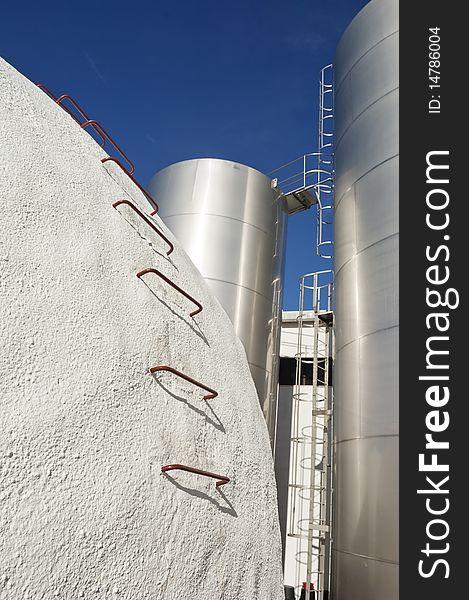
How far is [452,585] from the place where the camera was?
4480mm

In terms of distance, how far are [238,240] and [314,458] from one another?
13.9 ft

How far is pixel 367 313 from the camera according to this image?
21.6ft

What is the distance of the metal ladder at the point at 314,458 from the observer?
26.1 feet

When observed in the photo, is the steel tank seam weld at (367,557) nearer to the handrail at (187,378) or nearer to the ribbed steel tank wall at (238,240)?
the ribbed steel tank wall at (238,240)

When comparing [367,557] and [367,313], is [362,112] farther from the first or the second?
[367,557]

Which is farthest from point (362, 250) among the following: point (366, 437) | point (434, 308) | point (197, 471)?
point (197, 471)

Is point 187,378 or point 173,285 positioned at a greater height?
point 173,285

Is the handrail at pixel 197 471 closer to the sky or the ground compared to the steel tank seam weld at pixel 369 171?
closer to the ground

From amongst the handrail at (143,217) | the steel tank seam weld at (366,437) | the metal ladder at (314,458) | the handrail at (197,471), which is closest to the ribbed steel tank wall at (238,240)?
the metal ladder at (314,458)

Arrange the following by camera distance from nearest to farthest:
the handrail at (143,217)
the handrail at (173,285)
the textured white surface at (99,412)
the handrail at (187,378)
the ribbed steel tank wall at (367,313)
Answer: the textured white surface at (99,412), the handrail at (187,378), the handrail at (173,285), the handrail at (143,217), the ribbed steel tank wall at (367,313)

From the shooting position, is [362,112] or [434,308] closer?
[434,308]

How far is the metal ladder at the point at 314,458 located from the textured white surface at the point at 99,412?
5.57 metres

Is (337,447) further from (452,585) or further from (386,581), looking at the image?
(452,585)

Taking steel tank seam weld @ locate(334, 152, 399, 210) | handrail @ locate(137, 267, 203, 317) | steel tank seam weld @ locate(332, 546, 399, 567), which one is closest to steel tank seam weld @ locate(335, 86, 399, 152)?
steel tank seam weld @ locate(334, 152, 399, 210)
